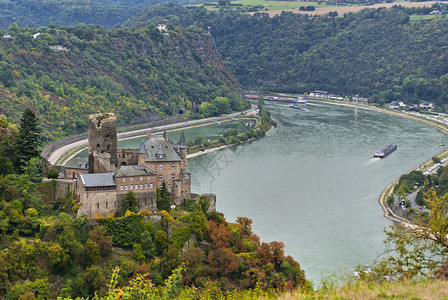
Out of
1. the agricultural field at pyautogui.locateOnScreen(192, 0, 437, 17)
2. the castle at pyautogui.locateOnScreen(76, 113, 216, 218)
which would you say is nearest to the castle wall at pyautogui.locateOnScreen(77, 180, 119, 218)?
the castle at pyautogui.locateOnScreen(76, 113, 216, 218)

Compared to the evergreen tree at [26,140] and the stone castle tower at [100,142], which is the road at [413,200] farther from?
the evergreen tree at [26,140]

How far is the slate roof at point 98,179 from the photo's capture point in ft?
116

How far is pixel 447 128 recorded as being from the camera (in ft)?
323

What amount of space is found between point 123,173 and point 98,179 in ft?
4.52

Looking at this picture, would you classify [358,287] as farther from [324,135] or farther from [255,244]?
[324,135]

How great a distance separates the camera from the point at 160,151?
38.2 m

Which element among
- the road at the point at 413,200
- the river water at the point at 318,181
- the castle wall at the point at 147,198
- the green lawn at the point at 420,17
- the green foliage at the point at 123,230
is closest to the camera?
the green foliage at the point at 123,230

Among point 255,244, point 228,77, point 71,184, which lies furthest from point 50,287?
point 228,77

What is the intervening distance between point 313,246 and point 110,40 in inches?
3252

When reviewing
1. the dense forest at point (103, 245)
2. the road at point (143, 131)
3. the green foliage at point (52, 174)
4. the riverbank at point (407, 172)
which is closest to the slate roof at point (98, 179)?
the dense forest at point (103, 245)

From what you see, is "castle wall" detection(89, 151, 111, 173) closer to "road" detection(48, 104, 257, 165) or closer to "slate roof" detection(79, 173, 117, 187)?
"slate roof" detection(79, 173, 117, 187)

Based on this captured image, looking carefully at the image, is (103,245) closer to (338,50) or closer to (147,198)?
(147,198)

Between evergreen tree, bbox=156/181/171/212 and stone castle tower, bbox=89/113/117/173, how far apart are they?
10.1ft

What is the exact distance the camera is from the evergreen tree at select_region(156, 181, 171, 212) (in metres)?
37.3
